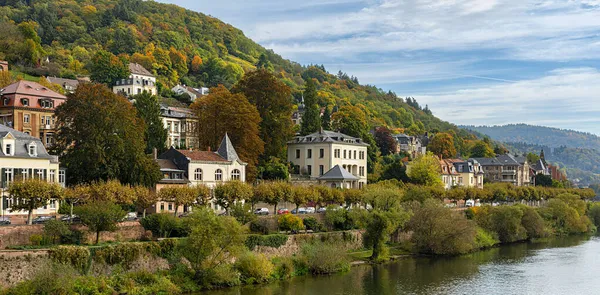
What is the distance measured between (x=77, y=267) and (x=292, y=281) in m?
15.6

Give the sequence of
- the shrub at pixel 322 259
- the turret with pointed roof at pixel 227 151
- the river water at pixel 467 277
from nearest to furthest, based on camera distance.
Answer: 1. the river water at pixel 467 277
2. the shrub at pixel 322 259
3. the turret with pointed roof at pixel 227 151

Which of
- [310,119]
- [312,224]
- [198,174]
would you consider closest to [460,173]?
[310,119]

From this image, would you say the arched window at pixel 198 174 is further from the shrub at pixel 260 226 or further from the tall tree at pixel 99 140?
the shrub at pixel 260 226

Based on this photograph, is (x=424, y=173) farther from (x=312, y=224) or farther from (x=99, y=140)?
(x=99, y=140)

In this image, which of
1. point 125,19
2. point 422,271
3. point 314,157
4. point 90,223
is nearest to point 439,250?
point 422,271

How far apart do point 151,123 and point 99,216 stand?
100 feet

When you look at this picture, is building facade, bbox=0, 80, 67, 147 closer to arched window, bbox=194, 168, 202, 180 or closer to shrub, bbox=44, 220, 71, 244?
arched window, bbox=194, 168, 202, 180

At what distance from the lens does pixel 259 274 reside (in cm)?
4712

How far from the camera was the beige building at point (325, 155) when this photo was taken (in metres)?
86.4

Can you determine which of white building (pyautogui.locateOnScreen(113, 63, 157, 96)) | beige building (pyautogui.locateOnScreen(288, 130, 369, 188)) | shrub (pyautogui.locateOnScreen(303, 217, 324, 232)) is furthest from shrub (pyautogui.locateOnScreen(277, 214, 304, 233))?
white building (pyautogui.locateOnScreen(113, 63, 157, 96))

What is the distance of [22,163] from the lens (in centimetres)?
5309

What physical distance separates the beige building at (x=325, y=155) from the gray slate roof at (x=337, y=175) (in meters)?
0.96

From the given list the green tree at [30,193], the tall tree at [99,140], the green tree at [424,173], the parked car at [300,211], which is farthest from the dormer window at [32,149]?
the green tree at [424,173]

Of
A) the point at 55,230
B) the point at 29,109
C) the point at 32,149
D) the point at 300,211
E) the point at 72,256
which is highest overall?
the point at 29,109
